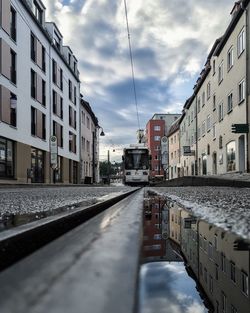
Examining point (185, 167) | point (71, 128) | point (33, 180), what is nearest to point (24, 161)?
point (33, 180)

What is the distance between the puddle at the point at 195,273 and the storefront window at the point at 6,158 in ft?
74.8

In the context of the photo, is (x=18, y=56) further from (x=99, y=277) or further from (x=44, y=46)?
(x=99, y=277)

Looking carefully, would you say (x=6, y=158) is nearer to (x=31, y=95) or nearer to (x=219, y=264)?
(x=31, y=95)

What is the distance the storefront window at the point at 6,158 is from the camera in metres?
23.6

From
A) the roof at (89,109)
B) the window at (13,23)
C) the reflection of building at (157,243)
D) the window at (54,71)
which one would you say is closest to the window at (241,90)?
the window at (13,23)

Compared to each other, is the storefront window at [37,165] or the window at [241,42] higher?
the window at [241,42]

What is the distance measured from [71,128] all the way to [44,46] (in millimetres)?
12473

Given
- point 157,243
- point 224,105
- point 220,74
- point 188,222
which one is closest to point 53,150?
point 224,105

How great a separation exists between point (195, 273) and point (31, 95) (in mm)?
29673

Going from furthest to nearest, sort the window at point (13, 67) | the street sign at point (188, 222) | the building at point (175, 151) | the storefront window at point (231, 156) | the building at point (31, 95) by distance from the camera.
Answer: the building at point (175, 151)
the window at point (13, 67)
the storefront window at point (231, 156)
the building at point (31, 95)
the street sign at point (188, 222)

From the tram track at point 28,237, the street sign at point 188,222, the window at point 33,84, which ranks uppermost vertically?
the window at point 33,84

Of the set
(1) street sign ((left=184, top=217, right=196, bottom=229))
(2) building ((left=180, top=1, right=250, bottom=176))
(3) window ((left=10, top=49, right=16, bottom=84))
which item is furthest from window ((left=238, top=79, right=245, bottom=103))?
(1) street sign ((left=184, top=217, right=196, bottom=229))

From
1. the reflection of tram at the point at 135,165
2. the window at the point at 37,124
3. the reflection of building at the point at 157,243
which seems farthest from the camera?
the reflection of tram at the point at 135,165

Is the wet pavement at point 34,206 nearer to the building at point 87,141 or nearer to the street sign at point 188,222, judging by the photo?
the street sign at point 188,222
